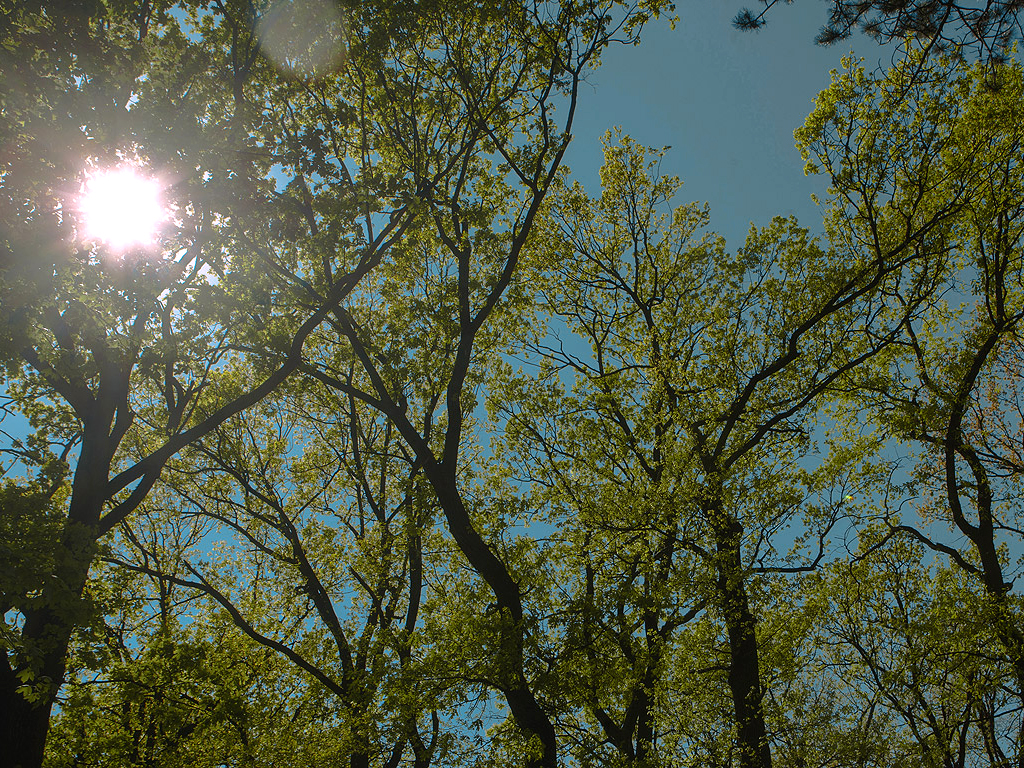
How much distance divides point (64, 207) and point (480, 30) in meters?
9.05

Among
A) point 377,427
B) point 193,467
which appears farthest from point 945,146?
point 193,467

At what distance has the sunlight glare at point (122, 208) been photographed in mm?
8844

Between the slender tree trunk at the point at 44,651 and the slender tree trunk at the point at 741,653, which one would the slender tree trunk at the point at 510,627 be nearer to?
the slender tree trunk at the point at 741,653

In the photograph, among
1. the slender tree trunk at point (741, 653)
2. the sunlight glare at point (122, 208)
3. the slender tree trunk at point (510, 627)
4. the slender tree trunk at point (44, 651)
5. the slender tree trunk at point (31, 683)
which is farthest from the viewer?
the slender tree trunk at point (741, 653)

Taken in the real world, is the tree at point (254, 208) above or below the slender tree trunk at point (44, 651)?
above

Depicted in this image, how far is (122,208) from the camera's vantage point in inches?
370

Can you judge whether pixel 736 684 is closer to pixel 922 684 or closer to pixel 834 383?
pixel 922 684

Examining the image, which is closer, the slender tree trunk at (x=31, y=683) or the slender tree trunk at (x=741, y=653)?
the slender tree trunk at (x=31, y=683)

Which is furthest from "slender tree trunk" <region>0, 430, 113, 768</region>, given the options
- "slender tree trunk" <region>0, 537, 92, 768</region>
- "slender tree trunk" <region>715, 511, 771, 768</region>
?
"slender tree trunk" <region>715, 511, 771, 768</region>

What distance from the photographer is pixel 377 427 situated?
20.5 metres

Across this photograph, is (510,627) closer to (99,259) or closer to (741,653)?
(741,653)

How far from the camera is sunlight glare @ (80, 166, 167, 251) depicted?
8844 mm

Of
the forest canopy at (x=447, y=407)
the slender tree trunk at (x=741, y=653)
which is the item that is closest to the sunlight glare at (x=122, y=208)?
the forest canopy at (x=447, y=407)

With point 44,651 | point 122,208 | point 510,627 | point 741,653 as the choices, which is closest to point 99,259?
point 122,208
